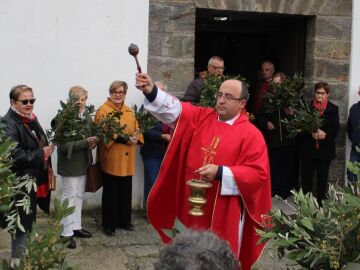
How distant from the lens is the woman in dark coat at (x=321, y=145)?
6.64 metres

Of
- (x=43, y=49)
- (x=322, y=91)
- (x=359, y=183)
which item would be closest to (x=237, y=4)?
(x=322, y=91)

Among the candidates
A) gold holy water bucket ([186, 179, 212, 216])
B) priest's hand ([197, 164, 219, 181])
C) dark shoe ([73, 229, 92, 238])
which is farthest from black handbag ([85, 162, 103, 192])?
priest's hand ([197, 164, 219, 181])

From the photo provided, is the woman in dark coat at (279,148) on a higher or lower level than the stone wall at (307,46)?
lower

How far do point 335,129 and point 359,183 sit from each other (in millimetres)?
4336

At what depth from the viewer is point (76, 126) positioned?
203 inches

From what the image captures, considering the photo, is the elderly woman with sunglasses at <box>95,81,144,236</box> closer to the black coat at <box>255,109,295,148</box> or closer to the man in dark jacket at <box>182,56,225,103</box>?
the man in dark jacket at <box>182,56,225,103</box>

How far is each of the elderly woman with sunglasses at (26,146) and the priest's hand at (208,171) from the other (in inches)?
60.4

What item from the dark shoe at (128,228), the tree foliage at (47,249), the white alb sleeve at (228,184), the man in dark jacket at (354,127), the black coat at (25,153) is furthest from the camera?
the man in dark jacket at (354,127)

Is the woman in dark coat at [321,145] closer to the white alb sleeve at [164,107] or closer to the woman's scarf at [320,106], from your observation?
the woman's scarf at [320,106]

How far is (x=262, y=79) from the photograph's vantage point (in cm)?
720

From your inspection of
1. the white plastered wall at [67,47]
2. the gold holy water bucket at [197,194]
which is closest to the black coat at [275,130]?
the white plastered wall at [67,47]

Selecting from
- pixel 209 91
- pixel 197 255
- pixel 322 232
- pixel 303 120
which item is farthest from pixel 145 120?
pixel 197 255

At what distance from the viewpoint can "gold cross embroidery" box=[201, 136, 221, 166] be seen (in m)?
3.79

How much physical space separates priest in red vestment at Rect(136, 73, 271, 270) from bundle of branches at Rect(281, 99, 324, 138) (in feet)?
8.72
